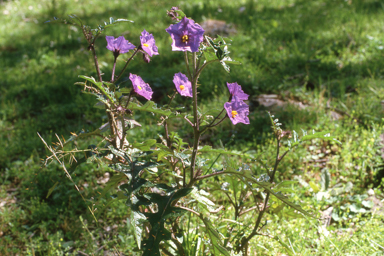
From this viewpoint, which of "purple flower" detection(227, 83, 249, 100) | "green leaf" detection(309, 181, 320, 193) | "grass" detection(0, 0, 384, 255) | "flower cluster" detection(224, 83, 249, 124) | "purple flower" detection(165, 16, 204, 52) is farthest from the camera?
"green leaf" detection(309, 181, 320, 193)

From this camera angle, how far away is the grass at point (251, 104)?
2.28 meters

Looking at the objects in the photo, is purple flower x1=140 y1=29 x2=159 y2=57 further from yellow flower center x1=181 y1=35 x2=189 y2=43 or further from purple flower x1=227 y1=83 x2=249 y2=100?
purple flower x1=227 y1=83 x2=249 y2=100

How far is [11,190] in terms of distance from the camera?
2.74 metres

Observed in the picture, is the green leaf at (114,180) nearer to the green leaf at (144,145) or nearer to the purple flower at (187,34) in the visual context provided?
the green leaf at (144,145)

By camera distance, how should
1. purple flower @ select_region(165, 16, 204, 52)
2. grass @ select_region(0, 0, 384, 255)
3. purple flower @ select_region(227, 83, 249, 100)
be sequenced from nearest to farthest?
purple flower @ select_region(165, 16, 204, 52)
purple flower @ select_region(227, 83, 249, 100)
grass @ select_region(0, 0, 384, 255)

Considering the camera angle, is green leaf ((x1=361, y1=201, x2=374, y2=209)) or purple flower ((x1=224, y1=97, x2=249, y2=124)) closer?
purple flower ((x1=224, y1=97, x2=249, y2=124))

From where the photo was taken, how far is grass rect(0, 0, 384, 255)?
2.28 metres

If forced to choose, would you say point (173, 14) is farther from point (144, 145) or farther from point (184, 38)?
point (144, 145)

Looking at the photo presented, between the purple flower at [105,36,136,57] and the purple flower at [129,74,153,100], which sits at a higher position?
the purple flower at [105,36,136,57]

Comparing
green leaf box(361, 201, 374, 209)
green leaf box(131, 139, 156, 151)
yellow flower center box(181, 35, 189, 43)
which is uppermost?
yellow flower center box(181, 35, 189, 43)

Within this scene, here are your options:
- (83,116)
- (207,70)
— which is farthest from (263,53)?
(83,116)

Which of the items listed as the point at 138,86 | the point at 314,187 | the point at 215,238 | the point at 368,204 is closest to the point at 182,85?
the point at 138,86

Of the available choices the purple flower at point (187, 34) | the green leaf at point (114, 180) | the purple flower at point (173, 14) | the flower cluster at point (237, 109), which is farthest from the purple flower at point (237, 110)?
the green leaf at point (114, 180)

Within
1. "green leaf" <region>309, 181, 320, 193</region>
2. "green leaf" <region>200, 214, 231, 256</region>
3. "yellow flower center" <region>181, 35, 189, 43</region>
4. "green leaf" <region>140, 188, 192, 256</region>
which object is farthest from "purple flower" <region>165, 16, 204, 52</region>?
"green leaf" <region>309, 181, 320, 193</region>
